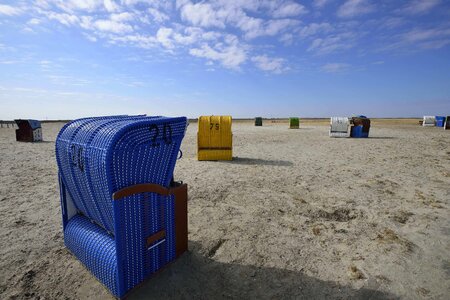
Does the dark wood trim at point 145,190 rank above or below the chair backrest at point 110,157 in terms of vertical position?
below

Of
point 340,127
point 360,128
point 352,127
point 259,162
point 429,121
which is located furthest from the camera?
point 429,121

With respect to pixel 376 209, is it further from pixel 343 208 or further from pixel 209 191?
pixel 209 191

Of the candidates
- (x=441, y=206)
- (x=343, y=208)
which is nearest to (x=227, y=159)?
(x=343, y=208)

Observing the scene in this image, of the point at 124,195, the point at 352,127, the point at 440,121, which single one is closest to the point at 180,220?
the point at 124,195

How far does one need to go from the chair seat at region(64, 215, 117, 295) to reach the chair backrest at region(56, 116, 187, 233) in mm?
167

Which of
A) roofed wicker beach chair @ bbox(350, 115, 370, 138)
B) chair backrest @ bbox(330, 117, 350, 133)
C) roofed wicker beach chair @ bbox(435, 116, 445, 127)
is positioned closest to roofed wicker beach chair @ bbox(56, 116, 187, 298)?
roofed wicker beach chair @ bbox(350, 115, 370, 138)

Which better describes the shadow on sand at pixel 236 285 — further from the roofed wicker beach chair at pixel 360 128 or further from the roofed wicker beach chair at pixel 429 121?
the roofed wicker beach chair at pixel 429 121

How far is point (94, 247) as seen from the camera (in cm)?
315

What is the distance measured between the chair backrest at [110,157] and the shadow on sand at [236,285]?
945 millimetres

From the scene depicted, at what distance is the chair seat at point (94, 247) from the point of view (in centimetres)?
290

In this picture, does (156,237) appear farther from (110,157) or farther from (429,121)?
(429,121)

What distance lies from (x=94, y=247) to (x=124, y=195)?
3.40 feet

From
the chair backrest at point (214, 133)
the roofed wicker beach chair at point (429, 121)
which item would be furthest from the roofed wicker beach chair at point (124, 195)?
the roofed wicker beach chair at point (429, 121)

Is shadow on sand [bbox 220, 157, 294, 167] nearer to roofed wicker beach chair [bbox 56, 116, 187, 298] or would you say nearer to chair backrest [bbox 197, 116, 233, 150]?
chair backrest [bbox 197, 116, 233, 150]
